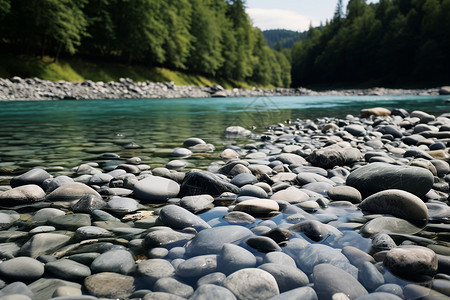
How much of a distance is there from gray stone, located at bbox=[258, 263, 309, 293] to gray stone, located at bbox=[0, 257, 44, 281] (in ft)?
3.39

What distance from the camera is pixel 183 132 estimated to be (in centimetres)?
733

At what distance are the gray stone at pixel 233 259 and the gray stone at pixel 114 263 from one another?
1.44 feet

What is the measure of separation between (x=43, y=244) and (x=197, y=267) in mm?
880

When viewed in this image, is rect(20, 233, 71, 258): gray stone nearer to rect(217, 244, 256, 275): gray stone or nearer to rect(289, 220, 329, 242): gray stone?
rect(217, 244, 256, 275): gray stone

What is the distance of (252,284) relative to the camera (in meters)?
1.42

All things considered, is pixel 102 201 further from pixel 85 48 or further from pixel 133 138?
pixel 85 48

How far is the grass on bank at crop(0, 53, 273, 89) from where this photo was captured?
81.5 feet

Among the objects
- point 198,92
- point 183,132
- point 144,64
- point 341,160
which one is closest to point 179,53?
point 144,64

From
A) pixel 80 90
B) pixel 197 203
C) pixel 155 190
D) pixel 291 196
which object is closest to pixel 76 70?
pixel 80 90

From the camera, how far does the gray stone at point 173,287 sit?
55.4 inches

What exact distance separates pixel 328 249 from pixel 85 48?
120ft

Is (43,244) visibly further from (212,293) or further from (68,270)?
(212,293)

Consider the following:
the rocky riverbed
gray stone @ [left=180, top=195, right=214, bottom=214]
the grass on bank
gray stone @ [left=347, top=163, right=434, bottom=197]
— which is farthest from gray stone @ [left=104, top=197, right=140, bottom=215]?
the grass on bank

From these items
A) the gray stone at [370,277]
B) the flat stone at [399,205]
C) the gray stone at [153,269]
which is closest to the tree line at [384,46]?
the flat stone at [399,205]
